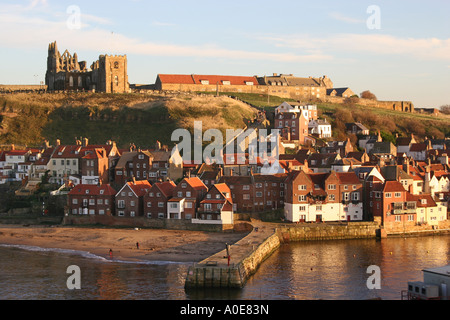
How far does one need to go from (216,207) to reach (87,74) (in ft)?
227

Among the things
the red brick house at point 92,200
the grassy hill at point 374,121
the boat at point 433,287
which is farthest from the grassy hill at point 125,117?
the boat at point 433,287

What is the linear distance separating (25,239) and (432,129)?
8919 centimetres

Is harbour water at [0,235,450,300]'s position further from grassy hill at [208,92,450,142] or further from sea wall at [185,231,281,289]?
grassy hill at [208,92,450,142]

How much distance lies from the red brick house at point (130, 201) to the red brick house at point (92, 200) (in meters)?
0.95

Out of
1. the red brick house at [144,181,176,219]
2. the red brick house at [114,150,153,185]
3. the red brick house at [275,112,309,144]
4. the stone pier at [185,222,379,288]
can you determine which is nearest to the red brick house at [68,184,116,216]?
the red brick house at [144,181,176,219]

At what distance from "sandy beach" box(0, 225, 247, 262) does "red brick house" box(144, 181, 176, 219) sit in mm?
2556

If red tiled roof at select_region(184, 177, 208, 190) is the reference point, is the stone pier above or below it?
below

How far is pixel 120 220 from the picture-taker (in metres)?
66.5

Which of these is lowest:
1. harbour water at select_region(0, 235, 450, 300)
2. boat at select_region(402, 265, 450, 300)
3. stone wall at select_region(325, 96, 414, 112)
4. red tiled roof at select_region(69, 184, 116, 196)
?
harbour water at select_region(0, 235, 450, 300)

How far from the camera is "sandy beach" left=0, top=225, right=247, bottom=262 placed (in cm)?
5400

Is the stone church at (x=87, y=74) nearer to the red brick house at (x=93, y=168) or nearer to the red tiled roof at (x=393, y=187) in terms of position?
the red brick house at (x=93, y=168)

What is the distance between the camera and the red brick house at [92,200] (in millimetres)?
67625
